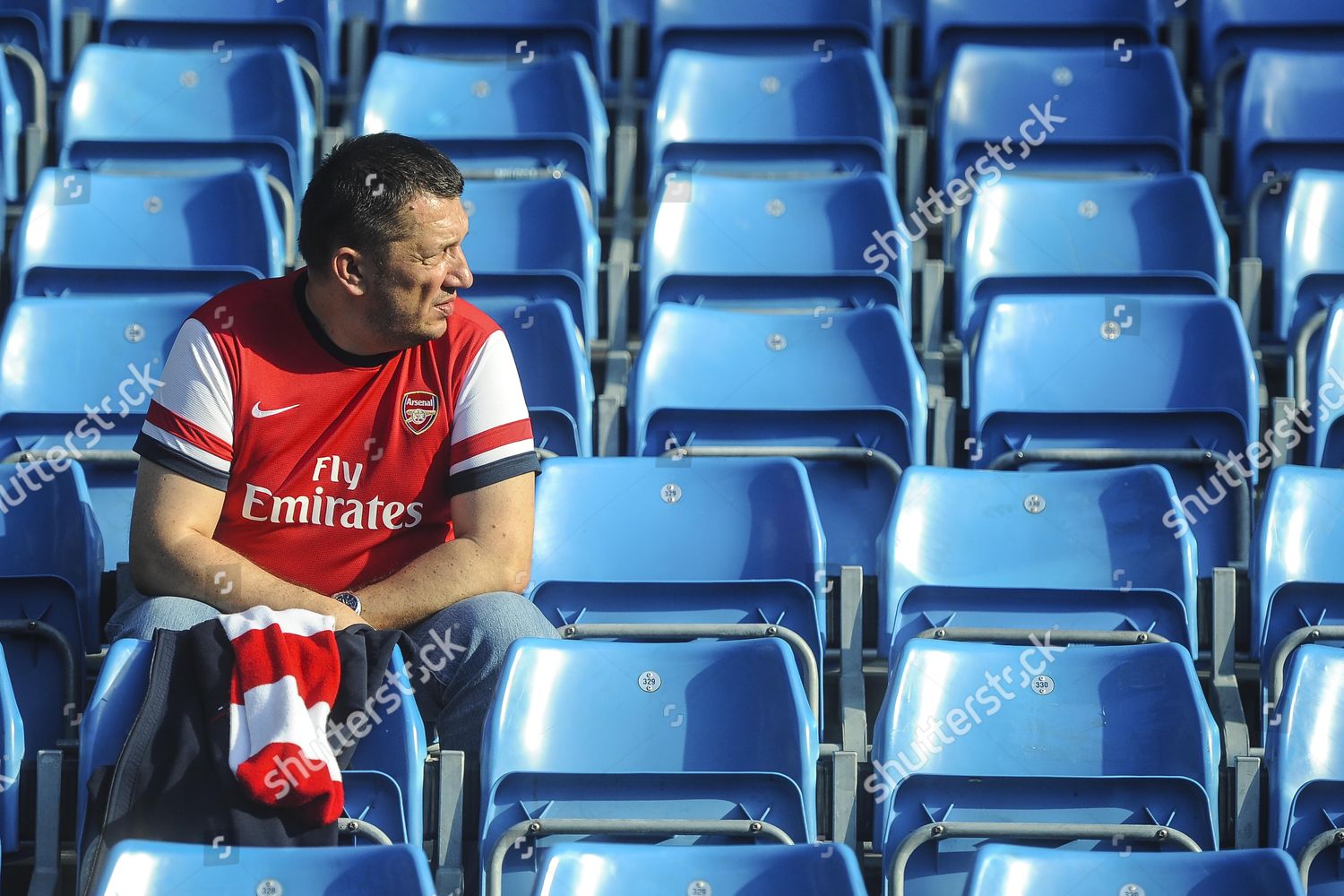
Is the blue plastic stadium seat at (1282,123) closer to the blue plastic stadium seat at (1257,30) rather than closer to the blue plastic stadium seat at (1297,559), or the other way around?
the blue plastic stadium seat at (1257,30)

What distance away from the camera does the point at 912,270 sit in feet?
14.6

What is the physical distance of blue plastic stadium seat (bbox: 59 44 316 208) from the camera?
475 centimetres

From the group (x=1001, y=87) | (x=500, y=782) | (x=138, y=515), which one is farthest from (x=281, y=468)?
(x=1001, y=87)

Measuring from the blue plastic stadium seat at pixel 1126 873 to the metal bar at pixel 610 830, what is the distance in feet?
1.16

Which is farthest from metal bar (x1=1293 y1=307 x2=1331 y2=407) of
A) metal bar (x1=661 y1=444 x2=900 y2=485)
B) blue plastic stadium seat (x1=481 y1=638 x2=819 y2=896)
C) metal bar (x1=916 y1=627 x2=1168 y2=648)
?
blue plastic stadium seat (x1=481 y1=638 x2=819 y2=896)

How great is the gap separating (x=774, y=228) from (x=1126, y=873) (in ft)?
7.64

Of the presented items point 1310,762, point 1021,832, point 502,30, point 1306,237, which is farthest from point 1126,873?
point 502,30

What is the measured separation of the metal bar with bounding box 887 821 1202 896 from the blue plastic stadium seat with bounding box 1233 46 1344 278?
2371 mm

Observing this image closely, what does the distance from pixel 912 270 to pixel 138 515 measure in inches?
84.3

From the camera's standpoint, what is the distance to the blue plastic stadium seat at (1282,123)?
4582 millimetres

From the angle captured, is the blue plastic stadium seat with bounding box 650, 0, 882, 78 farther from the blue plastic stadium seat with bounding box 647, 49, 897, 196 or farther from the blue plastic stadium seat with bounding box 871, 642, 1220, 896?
the blue plastic stadium seat with bounding box 871, 642, 1220, 896

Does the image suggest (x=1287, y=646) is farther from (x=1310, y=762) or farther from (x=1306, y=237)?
(x=1306, y=237)

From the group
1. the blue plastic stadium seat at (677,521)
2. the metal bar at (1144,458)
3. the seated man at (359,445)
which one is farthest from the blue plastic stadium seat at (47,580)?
the metal bar at (1144,458)

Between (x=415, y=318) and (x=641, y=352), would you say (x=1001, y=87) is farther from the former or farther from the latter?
(x=415, y=318)
